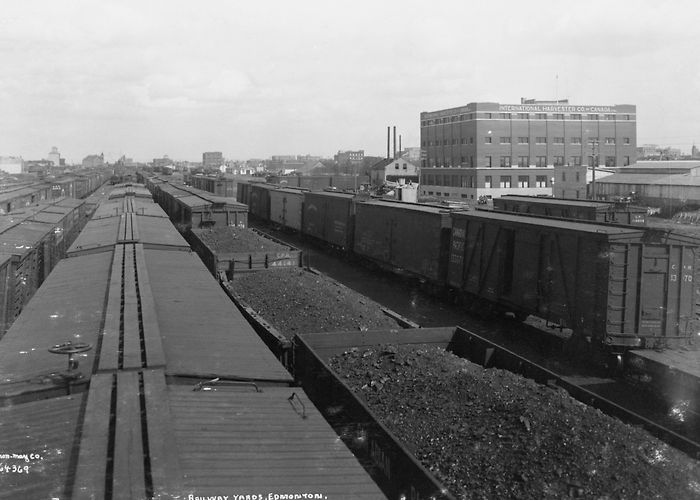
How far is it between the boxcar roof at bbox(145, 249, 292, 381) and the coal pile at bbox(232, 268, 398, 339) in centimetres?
182

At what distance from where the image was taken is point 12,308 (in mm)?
11734

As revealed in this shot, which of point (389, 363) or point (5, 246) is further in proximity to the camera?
point (5, 246)

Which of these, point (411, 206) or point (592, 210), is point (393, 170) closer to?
point (411, 206)

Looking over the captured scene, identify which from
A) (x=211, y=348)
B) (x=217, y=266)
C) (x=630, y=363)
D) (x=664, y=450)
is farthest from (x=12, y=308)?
(x=630, y=363)

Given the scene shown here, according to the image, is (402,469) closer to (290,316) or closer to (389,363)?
(389,363)

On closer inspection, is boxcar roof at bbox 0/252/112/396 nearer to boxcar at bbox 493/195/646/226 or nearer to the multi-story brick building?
boxcar at bbox 493/195/646/226

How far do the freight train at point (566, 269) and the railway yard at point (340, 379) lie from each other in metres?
0.05

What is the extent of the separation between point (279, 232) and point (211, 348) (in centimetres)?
3455

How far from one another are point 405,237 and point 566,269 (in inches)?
349

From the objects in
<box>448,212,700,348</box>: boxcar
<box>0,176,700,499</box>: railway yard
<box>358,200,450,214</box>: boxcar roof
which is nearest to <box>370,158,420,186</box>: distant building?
<box>358,200,450,214</box>: boxcar roof

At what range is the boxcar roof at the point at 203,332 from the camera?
5.89m

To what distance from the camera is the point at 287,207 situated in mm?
38438

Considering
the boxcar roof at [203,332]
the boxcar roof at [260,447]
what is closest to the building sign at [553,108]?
the boxcar roof at [203,332]

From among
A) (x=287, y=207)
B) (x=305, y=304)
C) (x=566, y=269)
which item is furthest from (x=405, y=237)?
(x=287, y=207)
